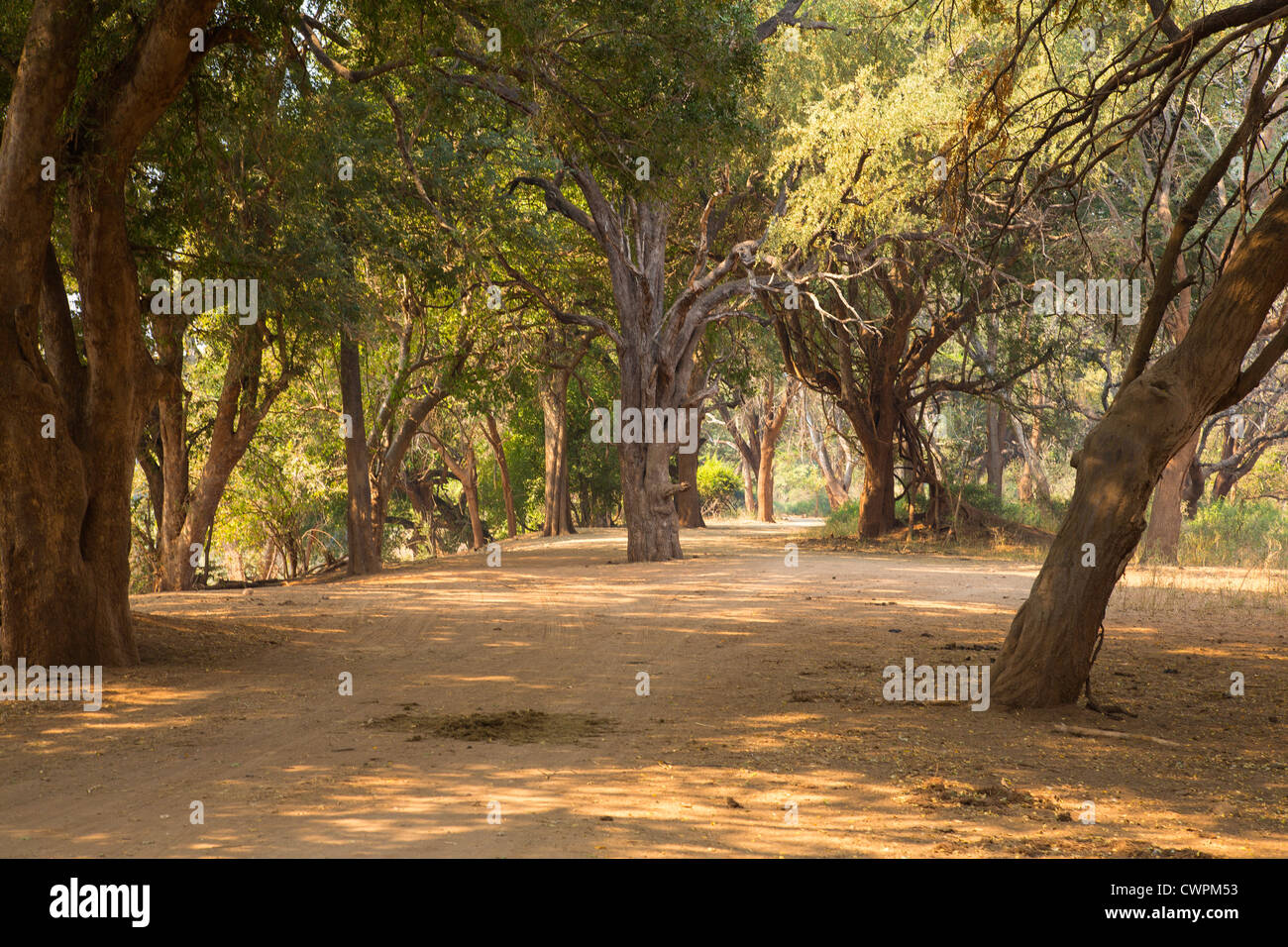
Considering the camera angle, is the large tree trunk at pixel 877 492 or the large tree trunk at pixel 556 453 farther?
the large tree trunk at pixel 556 453

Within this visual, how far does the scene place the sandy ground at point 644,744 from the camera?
4898 mm

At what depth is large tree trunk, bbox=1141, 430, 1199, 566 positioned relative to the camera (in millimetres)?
21078

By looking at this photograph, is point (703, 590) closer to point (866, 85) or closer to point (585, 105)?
point (585, 105)

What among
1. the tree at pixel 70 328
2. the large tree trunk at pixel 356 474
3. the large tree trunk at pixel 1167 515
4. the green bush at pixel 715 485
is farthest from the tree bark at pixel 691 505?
the tree at pixel 70 328

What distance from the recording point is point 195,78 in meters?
10.1

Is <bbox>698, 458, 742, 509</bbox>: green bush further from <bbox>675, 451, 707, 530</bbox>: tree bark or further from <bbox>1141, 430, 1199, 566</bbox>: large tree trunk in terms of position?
<bbox>1141, 430, 1199, 566</bbox>: large tree trunk

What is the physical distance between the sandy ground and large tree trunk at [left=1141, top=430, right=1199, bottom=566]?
302 inches

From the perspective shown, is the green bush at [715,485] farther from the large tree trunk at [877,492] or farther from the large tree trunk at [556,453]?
the large tree trunk at [877,492]

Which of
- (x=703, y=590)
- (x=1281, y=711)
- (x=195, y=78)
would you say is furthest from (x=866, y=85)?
(x=1281, y=711)

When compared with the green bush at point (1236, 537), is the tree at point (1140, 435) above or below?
above

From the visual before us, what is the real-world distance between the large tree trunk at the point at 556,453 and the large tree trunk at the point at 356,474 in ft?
27.5

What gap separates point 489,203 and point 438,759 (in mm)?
14181

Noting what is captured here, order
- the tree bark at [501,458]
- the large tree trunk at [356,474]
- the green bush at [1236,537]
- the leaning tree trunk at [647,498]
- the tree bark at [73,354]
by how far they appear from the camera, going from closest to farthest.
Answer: the tree bark at [73,354], the green bush at [1236,537], the leaning tree trunk at [647,498], the large tree trunk at [356,474], the tree bark at [501,458]

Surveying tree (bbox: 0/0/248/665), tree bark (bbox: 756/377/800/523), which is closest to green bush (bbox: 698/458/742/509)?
tree bark (bbox: 756/377/800/523)
